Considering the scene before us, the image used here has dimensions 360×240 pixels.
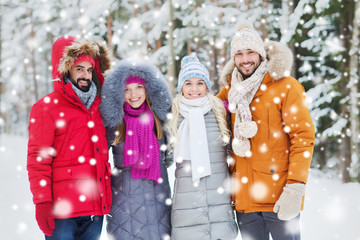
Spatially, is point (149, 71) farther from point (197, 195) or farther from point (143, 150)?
point (197, 195)

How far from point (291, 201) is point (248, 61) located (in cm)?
150

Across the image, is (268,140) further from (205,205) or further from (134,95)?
(134,95)

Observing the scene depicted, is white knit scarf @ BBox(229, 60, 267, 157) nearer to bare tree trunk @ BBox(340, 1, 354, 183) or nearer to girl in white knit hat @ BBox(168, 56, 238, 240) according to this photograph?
girl in white knit hat @ BBox(168, 56, 238, 240)

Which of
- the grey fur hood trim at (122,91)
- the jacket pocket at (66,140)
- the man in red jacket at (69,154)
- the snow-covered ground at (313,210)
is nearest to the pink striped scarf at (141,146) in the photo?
the grey fur hood trim at (122,91)

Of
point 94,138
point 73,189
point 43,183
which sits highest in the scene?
point 94,138

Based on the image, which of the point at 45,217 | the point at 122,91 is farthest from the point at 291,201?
the point at 45,217

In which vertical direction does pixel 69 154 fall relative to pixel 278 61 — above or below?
below

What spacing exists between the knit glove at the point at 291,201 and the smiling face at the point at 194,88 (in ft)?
4.47

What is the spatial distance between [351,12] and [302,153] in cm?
728

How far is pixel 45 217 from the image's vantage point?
102 inches

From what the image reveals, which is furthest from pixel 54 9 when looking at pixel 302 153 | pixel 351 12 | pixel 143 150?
pixel 302 153

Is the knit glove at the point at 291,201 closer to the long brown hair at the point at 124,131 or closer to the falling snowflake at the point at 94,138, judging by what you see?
the long brown hair at the point at 124,131

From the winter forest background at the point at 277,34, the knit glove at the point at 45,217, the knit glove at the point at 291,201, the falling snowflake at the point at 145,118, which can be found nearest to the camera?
the knit glove at the point at 45,217

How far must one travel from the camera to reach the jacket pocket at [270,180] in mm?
2920
